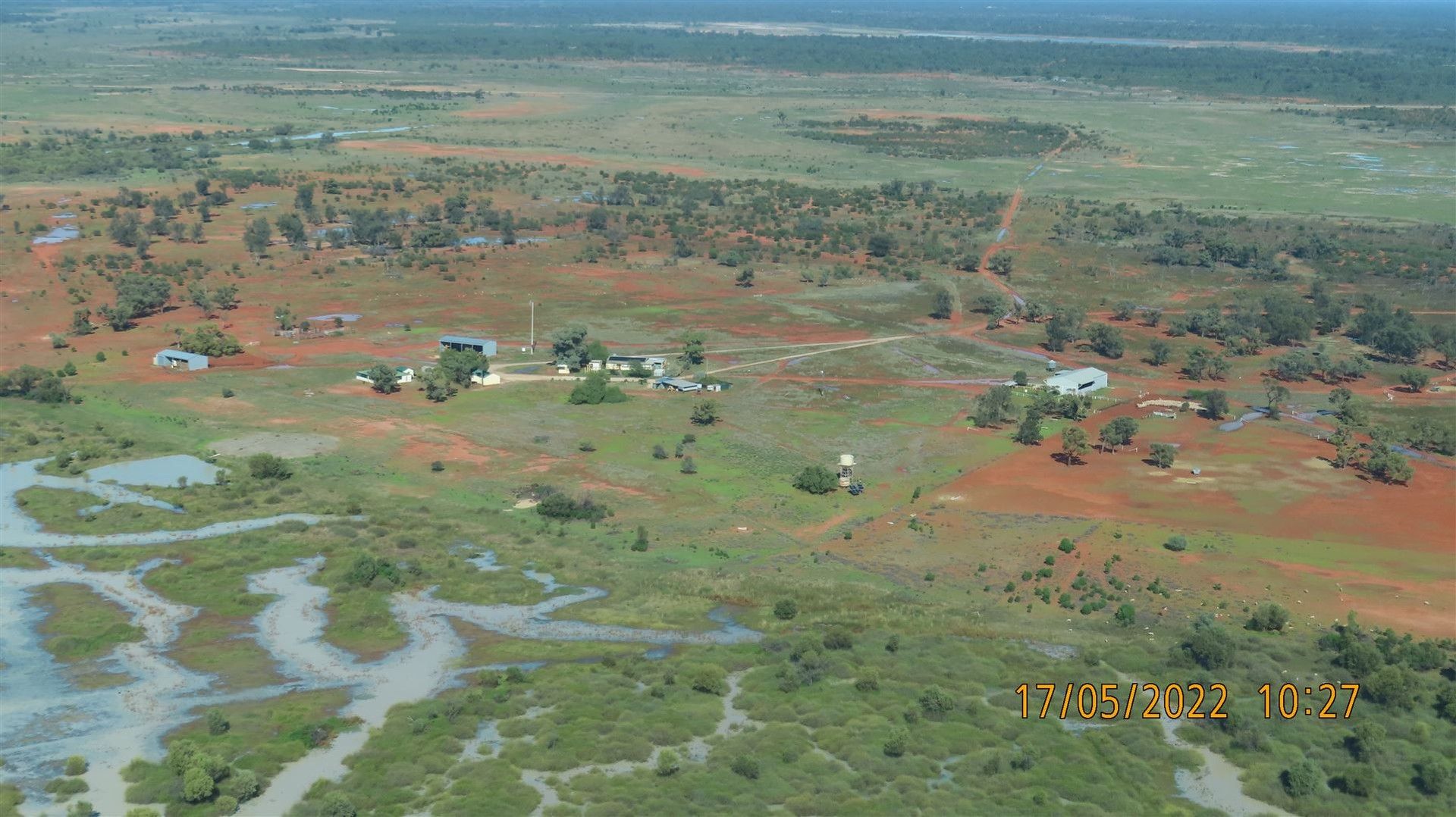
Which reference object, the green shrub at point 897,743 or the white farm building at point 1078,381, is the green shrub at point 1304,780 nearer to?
the green shrub at point 897,743

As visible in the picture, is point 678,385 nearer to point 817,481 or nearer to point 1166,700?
point 817,481

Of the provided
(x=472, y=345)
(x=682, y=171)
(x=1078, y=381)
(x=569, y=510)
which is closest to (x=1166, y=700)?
(x=569, y=510)

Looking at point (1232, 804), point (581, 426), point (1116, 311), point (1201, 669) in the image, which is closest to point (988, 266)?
point (1116, 311)

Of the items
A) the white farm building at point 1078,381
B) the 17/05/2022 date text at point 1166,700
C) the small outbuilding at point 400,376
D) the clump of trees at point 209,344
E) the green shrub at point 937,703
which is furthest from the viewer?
the clump of trees at point 209,344

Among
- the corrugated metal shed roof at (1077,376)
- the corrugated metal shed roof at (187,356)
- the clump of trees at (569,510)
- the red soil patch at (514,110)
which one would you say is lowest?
the corrugated metal shed roof at (187,356)

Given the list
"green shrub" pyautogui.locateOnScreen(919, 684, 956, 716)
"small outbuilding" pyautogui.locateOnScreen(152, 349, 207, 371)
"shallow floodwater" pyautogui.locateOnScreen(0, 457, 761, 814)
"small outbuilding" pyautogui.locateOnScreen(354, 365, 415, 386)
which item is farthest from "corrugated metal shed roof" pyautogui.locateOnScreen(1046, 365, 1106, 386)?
"small outbuilding" pyautogui.locateOnScreen(152, 349, 207, 371)

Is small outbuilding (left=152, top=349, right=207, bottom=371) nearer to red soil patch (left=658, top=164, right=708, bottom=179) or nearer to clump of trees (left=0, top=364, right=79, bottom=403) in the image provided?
clump of trees (left=0, top=364, right=79, bottom=403)

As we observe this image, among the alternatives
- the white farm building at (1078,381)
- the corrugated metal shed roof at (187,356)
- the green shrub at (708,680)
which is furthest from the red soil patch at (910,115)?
the green shrub at (708,680)
